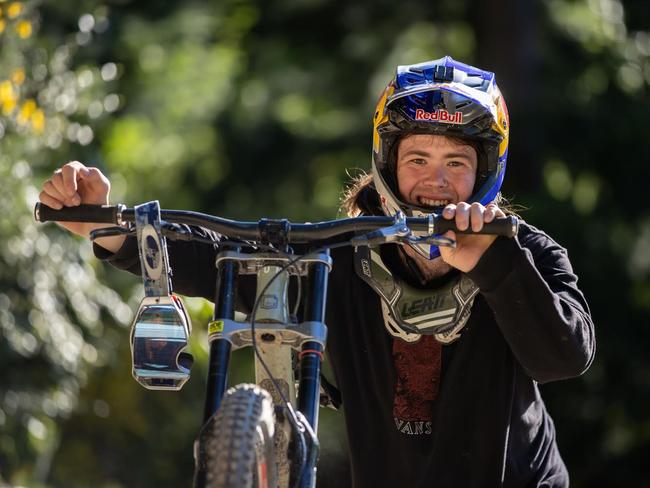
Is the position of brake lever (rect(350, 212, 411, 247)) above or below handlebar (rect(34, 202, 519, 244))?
below

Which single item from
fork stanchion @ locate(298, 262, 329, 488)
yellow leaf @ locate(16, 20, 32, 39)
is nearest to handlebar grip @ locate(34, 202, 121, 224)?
fork stanchion @ locate(298, 262, 329, 488)

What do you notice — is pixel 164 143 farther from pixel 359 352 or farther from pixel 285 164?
pixel 359 352

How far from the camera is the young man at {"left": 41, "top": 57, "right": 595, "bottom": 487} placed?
448 cm

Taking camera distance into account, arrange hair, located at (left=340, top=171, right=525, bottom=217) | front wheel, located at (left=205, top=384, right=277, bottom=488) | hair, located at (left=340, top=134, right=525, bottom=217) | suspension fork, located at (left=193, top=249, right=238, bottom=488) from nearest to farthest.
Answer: front wheel, located at (left=205, top=384, right=277, bottom=488) < suspension fork, located at (left=193, top=249, right=238, bottom=488) < hair, located at (left=340, top=134, right=525, bottom=217) < hair, located at (left=340, top=171, right=525, bottom=217)

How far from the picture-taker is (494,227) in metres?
3.81

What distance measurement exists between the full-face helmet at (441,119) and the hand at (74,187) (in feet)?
3.71

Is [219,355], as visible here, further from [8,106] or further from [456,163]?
[8,106]

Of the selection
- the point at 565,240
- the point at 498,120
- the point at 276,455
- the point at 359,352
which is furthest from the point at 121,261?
the point at 565,240

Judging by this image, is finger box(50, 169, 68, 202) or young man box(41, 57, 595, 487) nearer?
finger box(50, 169, 68, 202)

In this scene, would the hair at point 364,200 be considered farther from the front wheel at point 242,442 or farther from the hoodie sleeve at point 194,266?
the front wheel at point 242,442

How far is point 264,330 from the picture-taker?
3.78 metres

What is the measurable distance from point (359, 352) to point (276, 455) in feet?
3.88

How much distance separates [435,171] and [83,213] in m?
1.40

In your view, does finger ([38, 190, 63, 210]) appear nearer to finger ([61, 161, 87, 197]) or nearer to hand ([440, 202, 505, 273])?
finger ([61, 161, 87, 197])
